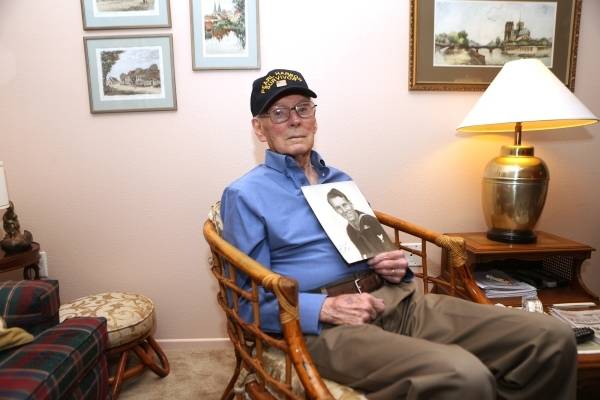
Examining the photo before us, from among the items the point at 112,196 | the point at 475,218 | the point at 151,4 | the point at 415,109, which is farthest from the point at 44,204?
the point at 475,218

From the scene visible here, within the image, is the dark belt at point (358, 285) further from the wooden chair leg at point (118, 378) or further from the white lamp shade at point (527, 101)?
the wooden chair leg at point (118, 378)

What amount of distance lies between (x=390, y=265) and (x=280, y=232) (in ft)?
1.14

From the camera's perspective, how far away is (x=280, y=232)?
1.11 meters

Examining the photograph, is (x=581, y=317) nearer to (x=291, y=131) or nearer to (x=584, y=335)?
(x=584, y=335)

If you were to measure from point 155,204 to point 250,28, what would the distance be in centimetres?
91

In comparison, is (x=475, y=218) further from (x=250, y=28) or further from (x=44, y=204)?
(x=44, y=204)

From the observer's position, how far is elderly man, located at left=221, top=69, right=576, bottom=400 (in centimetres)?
82

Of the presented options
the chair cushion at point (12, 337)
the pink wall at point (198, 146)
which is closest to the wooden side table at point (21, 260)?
the pink wall at point (198, 146)

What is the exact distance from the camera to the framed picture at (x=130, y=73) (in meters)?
1.67

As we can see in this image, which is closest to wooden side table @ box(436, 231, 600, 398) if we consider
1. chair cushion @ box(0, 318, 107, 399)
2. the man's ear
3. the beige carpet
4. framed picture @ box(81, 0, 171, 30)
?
the man's ear

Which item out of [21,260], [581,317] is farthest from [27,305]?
[581,317]

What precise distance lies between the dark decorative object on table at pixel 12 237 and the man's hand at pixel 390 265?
136cm

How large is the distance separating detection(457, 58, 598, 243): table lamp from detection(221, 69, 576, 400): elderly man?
0.58 metres

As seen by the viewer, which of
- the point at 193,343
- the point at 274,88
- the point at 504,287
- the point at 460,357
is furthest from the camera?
the point at 193,343
